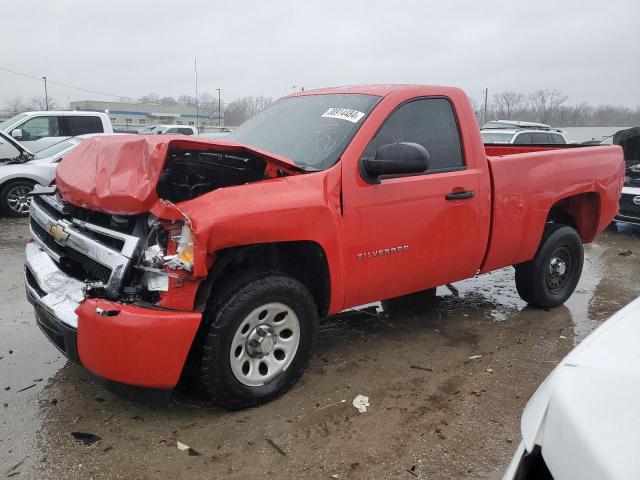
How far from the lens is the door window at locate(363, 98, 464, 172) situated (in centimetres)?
377

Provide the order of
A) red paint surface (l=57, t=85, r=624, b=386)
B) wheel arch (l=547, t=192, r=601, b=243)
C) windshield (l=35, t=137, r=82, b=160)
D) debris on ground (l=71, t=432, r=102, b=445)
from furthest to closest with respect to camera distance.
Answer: windshield (l=35, t=137, r=82, b=160), wheel arch (l=547, t=192, r=601, b=243), debris on ground (l=71, t=432, r=102, b=445), red paint surface (l=57, t=85, r=624, b=386)

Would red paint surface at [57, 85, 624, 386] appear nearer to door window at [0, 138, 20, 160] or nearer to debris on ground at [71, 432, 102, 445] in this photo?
debris on ground at [71, 432, 102, 445]

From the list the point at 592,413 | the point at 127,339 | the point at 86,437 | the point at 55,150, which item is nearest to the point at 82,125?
the point at 55,150

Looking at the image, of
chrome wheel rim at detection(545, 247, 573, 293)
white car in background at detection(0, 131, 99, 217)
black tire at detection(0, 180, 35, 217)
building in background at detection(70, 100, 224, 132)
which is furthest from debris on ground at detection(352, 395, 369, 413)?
building in background at detection(70, 100, 224, 132)

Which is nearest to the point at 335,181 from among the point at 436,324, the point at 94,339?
the point at 94,339

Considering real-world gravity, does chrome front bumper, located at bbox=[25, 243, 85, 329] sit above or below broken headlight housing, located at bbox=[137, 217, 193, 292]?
below

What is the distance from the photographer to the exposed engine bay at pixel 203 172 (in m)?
3.02

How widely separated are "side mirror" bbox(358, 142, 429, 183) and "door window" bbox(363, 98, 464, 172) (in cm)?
28

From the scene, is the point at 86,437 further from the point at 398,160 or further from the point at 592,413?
the point at 592,413

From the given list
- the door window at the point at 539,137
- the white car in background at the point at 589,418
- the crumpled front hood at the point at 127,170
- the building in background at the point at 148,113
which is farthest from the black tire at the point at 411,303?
the building in background at the point at 148,113

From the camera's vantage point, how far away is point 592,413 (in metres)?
1.43

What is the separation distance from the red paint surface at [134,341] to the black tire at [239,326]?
17cm

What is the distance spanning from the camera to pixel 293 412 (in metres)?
3.21

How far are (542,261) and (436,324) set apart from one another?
1.16m
